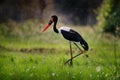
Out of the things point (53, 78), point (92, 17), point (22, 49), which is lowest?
point (53, 78)

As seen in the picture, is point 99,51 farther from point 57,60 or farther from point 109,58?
point 57,60

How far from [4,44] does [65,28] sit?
5.24ft

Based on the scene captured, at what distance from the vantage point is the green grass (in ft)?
25.7

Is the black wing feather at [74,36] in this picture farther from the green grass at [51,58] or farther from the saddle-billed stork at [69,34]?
the green grass at [51,58]

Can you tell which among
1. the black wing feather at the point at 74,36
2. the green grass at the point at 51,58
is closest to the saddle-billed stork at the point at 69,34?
the black wing feather at the point at 74,36

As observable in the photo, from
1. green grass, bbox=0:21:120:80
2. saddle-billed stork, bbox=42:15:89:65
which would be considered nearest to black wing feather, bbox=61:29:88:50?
saddle-billed stork, bbox=42:15:89:65

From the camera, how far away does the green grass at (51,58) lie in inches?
309

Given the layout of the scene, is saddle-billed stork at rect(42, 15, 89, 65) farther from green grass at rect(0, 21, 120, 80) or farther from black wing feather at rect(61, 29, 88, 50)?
green grass at rect(0, 21, 120, 80)

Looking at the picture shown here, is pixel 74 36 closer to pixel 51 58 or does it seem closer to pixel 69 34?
pixel 69 34

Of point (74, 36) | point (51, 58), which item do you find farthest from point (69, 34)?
point (51, 58)

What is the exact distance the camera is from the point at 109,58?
9.17 m

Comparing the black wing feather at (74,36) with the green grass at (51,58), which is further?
the black wing feather at (74,36)

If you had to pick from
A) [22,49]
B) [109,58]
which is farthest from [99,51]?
[22,49]

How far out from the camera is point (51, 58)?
340 inches
